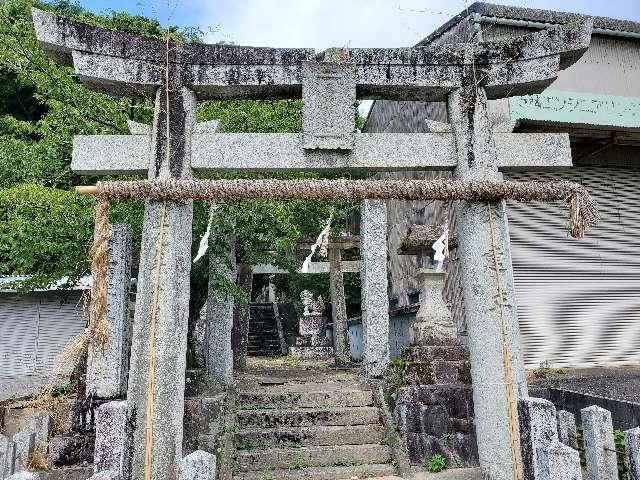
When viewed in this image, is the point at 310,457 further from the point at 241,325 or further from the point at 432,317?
the point at 241,325

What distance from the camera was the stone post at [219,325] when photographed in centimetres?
946

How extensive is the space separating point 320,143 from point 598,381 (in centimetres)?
755

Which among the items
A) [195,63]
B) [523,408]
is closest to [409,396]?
[523,408]

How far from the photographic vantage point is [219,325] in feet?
32.2

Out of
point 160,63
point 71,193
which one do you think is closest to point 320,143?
point 160,63

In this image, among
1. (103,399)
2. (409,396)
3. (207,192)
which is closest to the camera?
(207,192)

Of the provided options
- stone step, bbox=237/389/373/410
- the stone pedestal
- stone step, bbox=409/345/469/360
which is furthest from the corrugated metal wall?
stone step, bbox=409/345/469/360

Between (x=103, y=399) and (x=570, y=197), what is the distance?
6415 mm

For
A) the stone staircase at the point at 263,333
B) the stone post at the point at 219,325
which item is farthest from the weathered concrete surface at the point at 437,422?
the stone staircase at the point at 263,333

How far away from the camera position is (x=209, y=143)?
18.6 feet

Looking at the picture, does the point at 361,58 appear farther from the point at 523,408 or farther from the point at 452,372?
the point at 452,372

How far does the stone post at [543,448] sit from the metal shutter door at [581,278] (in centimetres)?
642

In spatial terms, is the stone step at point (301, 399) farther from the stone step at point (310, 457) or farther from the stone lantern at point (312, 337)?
the stone lantern at point (312, 337)

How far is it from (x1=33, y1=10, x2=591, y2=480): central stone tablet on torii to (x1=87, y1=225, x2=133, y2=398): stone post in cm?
193
